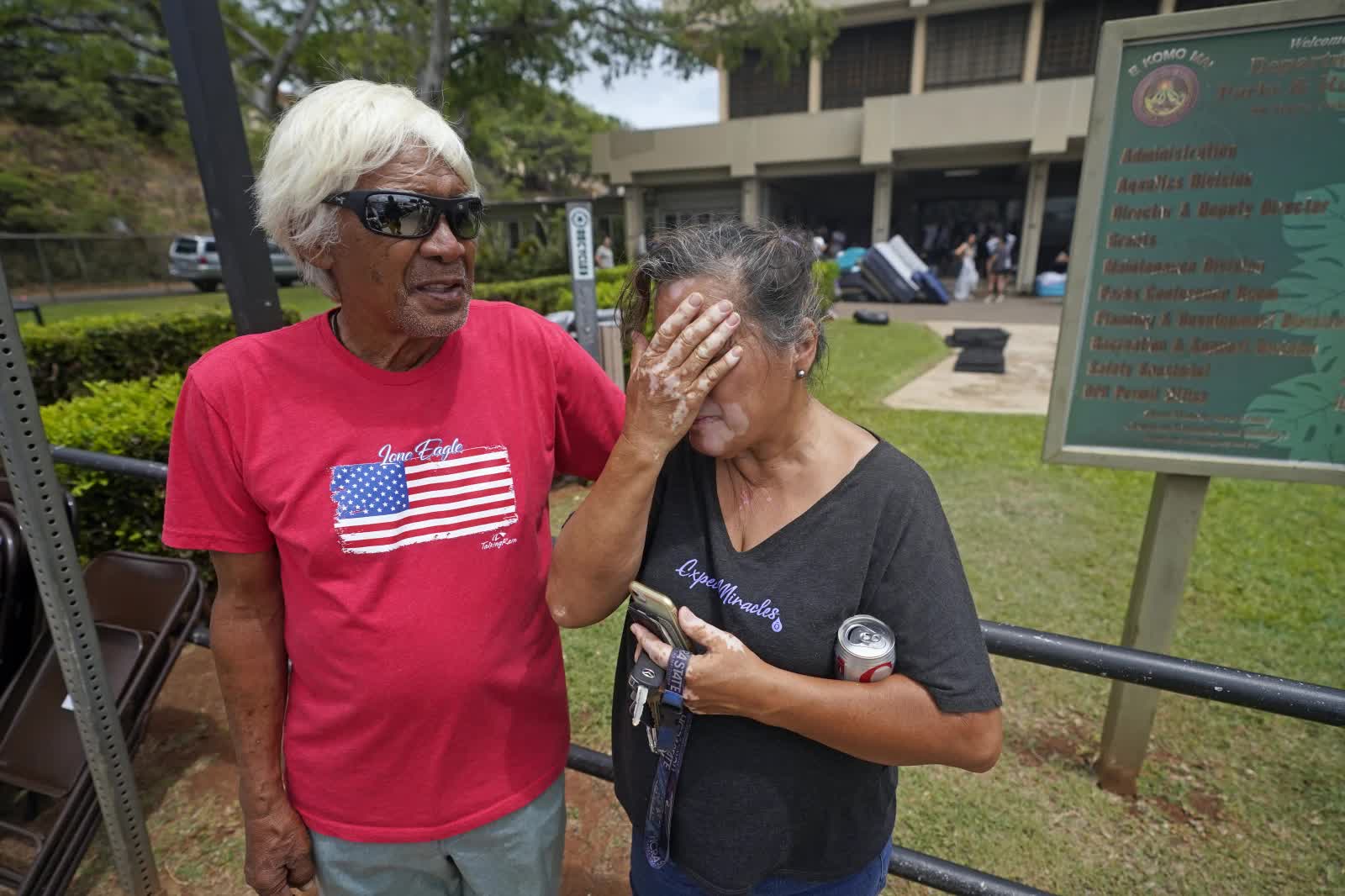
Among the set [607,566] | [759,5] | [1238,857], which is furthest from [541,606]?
[759,5]

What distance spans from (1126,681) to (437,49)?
15838mm

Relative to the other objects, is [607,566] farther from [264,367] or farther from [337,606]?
[264,367]

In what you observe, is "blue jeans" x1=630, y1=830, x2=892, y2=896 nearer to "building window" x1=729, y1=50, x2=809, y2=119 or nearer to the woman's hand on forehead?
the woman's hand on forehead

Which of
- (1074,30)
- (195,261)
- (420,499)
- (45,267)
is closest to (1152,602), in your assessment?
(420,499)

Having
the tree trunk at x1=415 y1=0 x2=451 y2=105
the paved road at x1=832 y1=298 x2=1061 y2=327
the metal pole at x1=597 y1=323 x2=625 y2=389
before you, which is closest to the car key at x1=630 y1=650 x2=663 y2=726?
the metal pole at x1=597 y1=323 x2=625 y2=389

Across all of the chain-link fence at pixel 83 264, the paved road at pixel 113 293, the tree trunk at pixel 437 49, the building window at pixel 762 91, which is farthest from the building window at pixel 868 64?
the chain-link fence at pixel 83 264

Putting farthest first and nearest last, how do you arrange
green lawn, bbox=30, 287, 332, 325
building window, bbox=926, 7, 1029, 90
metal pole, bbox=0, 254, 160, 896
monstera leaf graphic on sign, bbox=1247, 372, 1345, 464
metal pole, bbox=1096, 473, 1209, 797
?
building window, bbox=926, 7, 1029, 90
green lawn, bbox=30, 287, 332, 325
metal pole, bbox=1096, 473, 1209, 797
monstera leaf graphic on sign, bbox=1247, 372, 1345, 464
metal pole, bbox=0, 254, 160, 896

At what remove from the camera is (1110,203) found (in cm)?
215

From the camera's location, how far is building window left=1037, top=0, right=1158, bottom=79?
21891 mm

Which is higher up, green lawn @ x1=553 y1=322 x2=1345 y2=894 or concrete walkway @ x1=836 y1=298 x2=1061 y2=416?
concrete walkway @ x1=836 y1=298 x2=1061 y2=416

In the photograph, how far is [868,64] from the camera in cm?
2483

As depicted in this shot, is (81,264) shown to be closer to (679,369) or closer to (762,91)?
(762,91)

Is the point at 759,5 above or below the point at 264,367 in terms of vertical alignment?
above

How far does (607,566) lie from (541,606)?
34 cm
